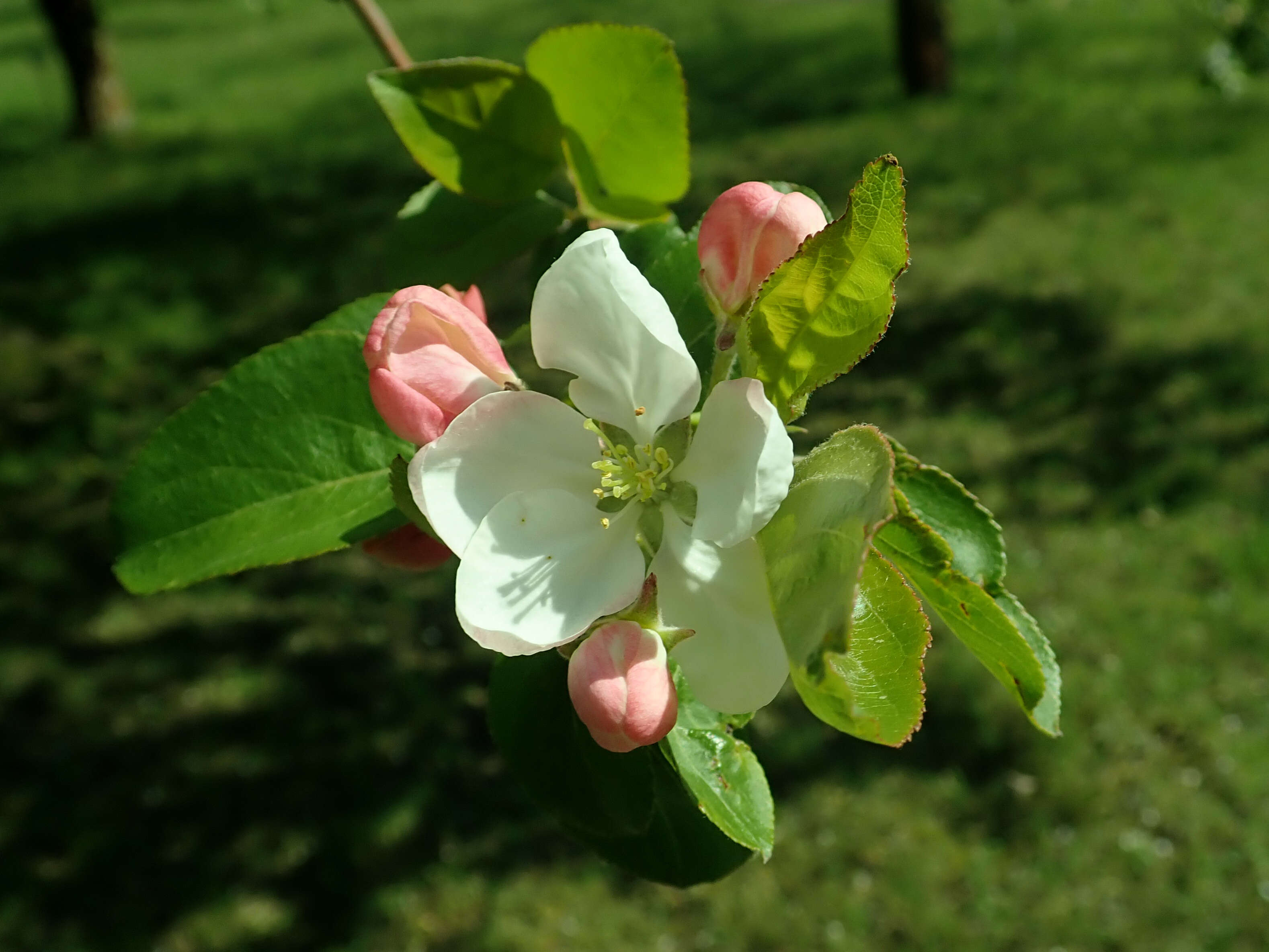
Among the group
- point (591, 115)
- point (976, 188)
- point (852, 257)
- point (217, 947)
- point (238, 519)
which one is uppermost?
point (852, 257)

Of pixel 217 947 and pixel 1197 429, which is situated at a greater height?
pixel 217 947

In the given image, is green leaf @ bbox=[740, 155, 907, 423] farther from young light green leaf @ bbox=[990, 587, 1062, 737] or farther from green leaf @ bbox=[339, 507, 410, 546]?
green leaf @ bbox=[339, 507, 410, 546]

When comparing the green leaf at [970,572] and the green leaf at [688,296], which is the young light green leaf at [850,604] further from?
the green leaf at [688,296]

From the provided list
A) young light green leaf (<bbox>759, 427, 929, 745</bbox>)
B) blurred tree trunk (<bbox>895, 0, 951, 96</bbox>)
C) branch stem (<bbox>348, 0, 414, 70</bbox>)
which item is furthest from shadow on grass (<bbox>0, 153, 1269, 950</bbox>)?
blurred tree trunk (<bbox>895, 0, 951, 96</bbox>)

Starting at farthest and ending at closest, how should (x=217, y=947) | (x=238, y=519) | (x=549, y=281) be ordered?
(x=217, y=947), (x=238, y=519), (x=549, y=281)

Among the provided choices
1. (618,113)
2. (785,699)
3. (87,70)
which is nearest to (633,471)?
(618,113)

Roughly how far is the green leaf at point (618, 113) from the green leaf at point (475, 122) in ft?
0.07

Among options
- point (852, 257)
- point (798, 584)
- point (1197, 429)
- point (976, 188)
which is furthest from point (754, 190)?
point (976, 188)

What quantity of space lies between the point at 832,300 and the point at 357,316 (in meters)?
0.51

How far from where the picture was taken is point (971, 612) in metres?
0.72

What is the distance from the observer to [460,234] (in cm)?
128

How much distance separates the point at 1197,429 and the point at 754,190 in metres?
4.35

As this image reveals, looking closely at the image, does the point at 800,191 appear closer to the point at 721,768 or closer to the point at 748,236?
the point at 748,236

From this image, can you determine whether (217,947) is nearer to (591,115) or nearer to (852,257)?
(591,115)
